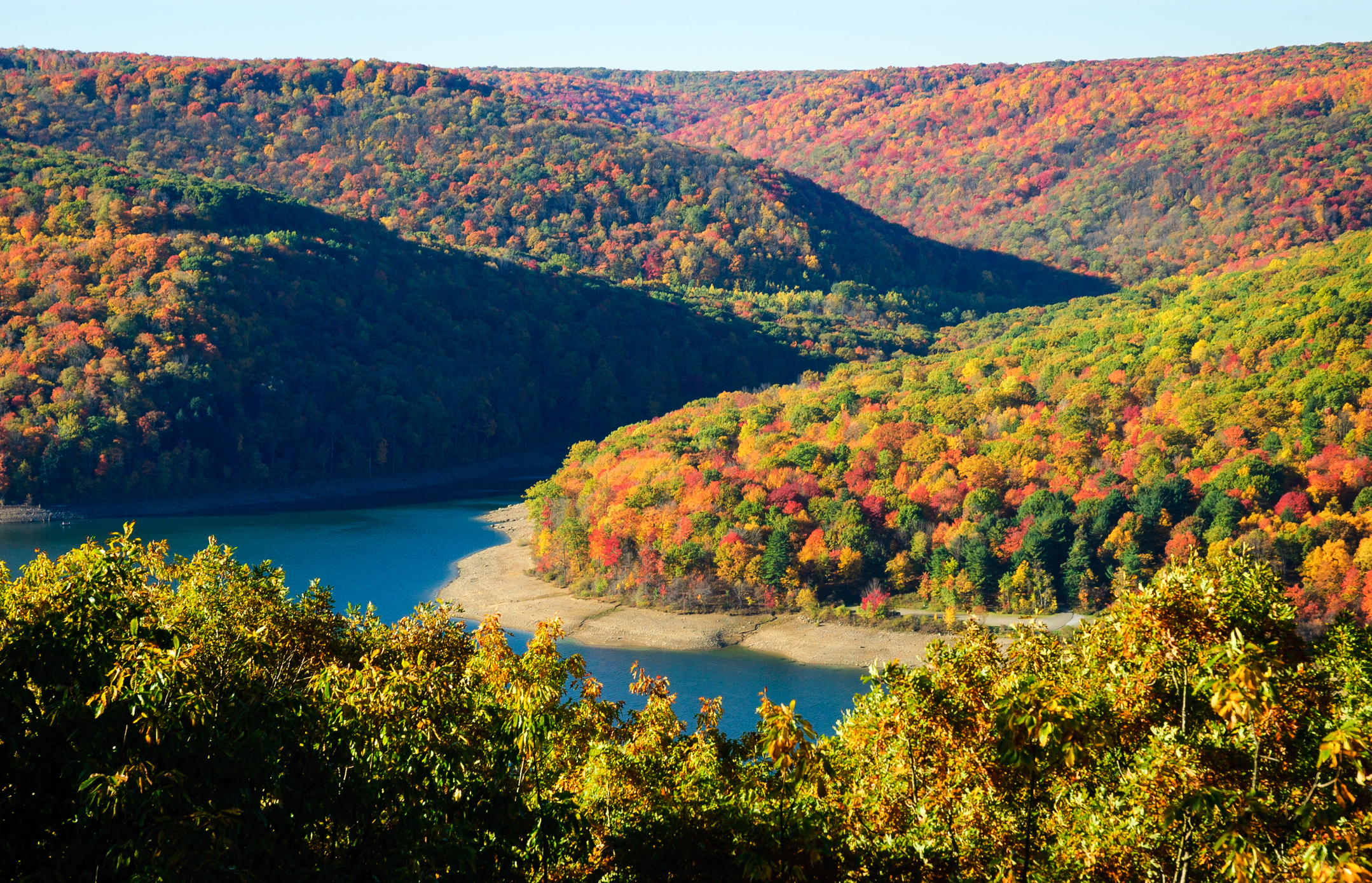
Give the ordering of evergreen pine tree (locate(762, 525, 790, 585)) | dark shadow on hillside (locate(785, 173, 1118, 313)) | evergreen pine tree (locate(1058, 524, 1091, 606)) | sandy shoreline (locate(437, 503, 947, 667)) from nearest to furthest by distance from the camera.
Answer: sandy shoreline (locate(437, 503, 947, 667))
evergreen pine tree (locate(1058, 524, 1091, 606))
evergreen pine tree (locate(762, 525, 790, 585))
dark shadow on hillside (locate(785, 173, 1118, 313))

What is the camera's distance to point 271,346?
104 m

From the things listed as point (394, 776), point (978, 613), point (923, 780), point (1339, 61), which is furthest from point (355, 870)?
point (1339, 61)

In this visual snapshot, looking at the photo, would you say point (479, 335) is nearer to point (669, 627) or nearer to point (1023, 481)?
point (669, 627)

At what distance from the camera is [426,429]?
109812 millimetres

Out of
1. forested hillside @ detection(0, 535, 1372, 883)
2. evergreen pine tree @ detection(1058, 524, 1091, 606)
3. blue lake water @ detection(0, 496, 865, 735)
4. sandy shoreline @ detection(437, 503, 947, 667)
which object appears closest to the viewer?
forested hillside @ detection(0, 535, 1372, 883)

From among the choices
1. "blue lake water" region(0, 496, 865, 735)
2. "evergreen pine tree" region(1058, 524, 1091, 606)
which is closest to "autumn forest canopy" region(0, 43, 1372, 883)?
"evergreen pine tree" region(1058, 524, 1091, 606)

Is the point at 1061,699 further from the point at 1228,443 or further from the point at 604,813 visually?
the point at 1228,443

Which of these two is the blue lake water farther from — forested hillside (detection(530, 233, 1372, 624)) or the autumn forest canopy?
forested hillside (detection(530, 233, 1372, 624))

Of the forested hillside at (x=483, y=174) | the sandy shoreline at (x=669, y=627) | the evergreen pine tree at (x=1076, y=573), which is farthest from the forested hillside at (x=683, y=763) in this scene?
the forested hillside at (x=483, y=174)

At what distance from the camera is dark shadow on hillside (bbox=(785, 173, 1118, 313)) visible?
591 feet

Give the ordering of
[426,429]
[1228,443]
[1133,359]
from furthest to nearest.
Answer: [426,429] → [1133,359] → [1228,443]

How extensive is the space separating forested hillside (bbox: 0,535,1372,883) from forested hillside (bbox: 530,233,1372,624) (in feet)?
123

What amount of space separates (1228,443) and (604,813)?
170ft

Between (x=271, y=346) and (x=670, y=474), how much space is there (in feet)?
176
